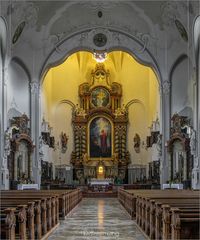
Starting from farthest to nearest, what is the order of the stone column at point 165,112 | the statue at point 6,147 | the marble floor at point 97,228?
the stone column at point 165,112 → the statue at point 6,147 → the marble floor at point 97,228

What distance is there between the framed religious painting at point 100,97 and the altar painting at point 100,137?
1035mm

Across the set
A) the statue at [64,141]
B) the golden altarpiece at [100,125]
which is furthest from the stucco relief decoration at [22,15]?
the statue at [64,141]

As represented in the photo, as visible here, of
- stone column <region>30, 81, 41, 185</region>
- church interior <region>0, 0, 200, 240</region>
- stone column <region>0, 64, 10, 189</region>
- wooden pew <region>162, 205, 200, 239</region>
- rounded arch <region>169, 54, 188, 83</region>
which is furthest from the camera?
stone column <region>30, 81, 41, 185</region>

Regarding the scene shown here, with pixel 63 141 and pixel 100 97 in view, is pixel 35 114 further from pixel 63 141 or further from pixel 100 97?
pixel 100 97

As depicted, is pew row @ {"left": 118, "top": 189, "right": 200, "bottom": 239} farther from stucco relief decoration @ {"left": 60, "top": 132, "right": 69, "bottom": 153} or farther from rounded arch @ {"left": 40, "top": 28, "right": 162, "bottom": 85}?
stucco relief decoration @ {"left": 60, "top": 132, "right": 69, "bottom": 153}

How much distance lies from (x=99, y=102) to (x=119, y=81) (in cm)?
232

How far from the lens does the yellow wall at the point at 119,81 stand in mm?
37688

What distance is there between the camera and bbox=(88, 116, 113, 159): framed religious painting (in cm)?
3766

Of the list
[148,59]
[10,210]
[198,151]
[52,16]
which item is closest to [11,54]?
[52,16]

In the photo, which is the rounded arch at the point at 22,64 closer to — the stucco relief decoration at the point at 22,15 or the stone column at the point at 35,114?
the stone column at the point at 35,114

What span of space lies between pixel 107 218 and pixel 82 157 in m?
21.9

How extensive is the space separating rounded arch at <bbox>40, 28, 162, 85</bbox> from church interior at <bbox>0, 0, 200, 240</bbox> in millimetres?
54

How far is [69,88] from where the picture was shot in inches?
1513

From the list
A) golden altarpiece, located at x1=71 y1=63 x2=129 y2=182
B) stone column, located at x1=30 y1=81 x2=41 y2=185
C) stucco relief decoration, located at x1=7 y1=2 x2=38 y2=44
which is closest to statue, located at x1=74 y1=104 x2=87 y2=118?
golden altarpiece, located at x1=71 y1=63 x2=129 y2=182
